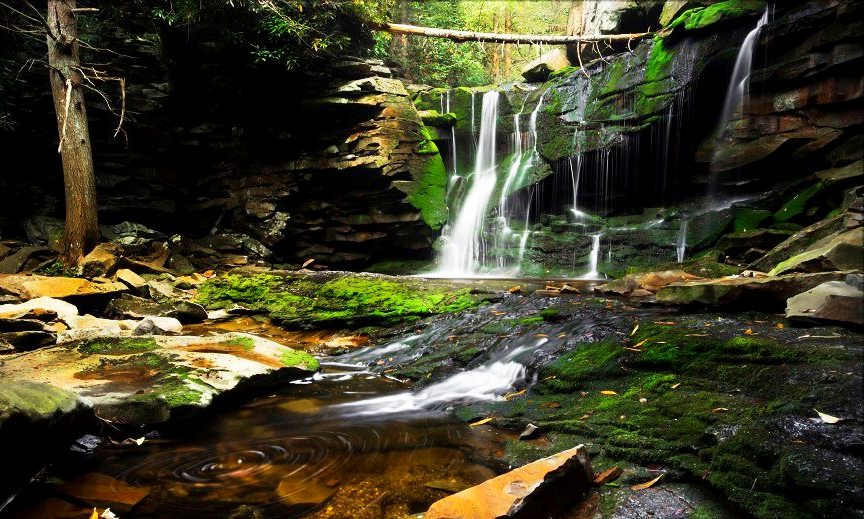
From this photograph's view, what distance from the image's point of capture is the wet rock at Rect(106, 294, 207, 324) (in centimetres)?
703

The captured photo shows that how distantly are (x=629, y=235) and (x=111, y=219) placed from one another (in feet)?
45.1

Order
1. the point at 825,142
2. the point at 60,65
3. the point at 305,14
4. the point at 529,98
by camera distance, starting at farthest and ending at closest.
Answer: the point at 529,98 → the point at 305,14 → the point at 825,142 → the point at 60,65

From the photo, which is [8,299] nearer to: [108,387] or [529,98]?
[108,387]

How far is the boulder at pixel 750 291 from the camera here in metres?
4.11

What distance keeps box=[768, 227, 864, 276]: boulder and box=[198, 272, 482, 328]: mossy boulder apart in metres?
4.23

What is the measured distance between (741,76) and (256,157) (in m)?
13.2

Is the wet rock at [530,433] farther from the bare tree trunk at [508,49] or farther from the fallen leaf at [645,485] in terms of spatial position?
the bare tree trunk at [508,49]

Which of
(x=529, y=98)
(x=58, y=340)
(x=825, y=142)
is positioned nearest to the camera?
(x=58, y=340)

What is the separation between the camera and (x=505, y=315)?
6426mm

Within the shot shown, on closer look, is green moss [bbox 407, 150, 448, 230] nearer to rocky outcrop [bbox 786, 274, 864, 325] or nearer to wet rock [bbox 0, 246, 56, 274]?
wet rock [bbox 0, 246, 56, 274]

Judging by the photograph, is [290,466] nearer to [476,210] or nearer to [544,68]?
[476,210]

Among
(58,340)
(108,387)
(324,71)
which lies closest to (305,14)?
(324,71)

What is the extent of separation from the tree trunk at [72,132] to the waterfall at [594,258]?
430 inches

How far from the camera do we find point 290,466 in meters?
3.07
